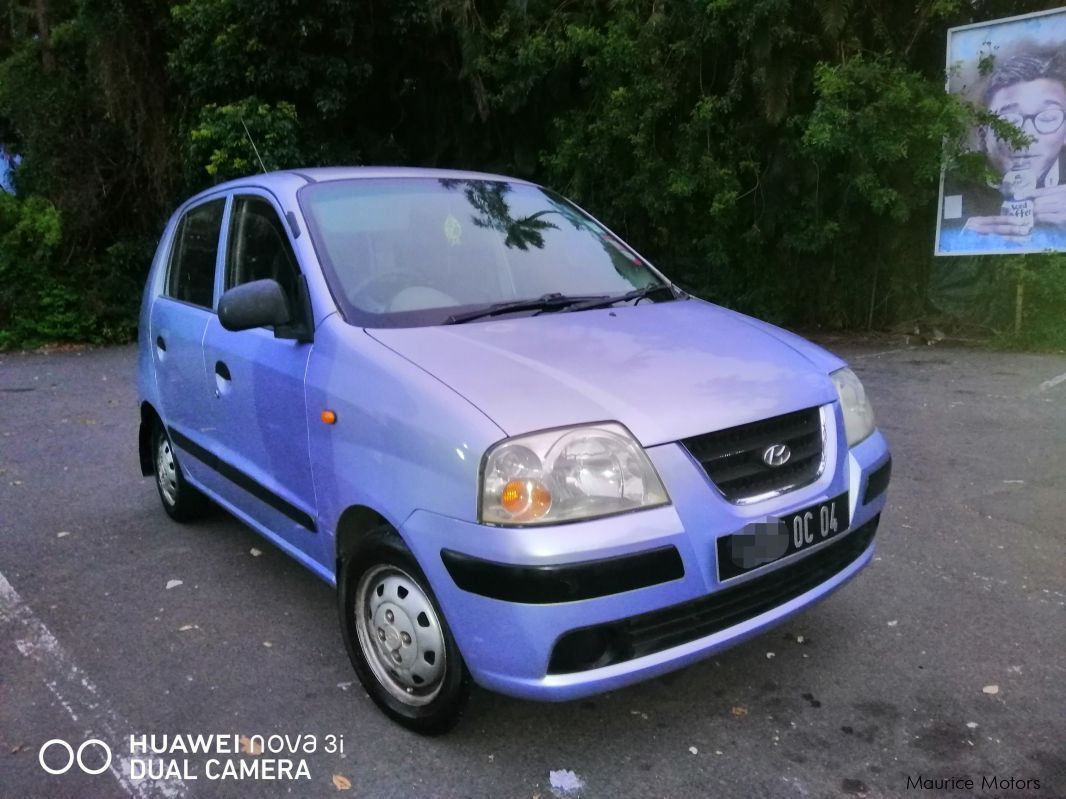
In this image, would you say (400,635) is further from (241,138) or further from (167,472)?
(241,138)

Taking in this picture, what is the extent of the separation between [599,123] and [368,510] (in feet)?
27.4

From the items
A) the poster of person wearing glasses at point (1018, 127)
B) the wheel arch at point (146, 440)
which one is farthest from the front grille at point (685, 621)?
the poster of person wearing glasses at point (1018, 127)

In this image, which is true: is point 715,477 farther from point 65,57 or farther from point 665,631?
point 65,57

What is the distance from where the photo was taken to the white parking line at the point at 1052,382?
7.79 m

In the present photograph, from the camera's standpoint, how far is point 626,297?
3623 millimetres

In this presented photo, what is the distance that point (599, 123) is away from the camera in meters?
10.4

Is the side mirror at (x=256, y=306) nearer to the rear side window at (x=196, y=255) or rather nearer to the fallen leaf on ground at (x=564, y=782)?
the rear side window at (x=196, y=255)

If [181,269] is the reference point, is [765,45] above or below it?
above

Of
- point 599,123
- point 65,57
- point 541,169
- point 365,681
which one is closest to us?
point 365,681

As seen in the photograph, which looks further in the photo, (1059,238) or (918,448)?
(1059,238)

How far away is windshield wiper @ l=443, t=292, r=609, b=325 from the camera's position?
3.22m

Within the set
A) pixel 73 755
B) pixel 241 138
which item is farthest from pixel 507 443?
pixel 241 138

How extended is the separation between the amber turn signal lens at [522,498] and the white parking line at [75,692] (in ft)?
4.47

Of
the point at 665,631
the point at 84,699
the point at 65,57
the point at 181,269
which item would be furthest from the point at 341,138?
the point at 665,631
